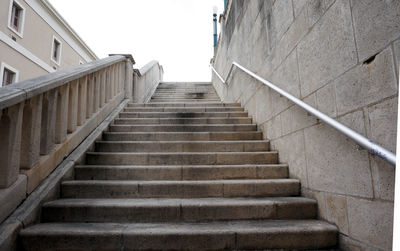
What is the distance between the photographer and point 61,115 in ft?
8.83

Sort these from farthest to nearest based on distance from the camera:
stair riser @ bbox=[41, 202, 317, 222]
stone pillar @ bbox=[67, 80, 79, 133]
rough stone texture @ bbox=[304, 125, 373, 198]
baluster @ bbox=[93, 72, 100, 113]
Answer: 1. baluster @ bbox=[93, 72, 100, 113]
2. stone pillar @ bbox=[67, 80, 79, 133]
3. stair riser @ bbox=[41, 202, 317, 222]
4. rough stone texture @ bbox=[304, 125, 373, 198]

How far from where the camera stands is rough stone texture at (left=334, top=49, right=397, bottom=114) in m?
1.41

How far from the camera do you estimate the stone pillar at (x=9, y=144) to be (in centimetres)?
189

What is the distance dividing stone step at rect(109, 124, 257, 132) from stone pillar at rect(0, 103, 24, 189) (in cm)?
196

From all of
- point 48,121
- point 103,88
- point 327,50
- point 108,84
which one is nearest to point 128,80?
point 108,84

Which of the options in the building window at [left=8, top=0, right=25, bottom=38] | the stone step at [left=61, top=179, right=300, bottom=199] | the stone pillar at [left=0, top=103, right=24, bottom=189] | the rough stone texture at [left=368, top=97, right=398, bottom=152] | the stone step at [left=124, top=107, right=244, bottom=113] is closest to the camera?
the rough stone texture at [left=368, top=97, right=398, bottom=152]

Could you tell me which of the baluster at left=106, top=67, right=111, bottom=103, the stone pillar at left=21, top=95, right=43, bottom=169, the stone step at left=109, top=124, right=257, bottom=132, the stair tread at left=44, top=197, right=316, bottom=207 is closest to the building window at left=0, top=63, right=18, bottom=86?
the baluster at left=106, top=67, right=111, bottom=103

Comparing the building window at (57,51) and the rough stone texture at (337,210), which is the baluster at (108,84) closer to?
the rough stone texture at (337,210)

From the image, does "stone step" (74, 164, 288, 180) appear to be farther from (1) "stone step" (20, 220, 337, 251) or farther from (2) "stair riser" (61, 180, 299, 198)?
(1) "stone step" (20, 220, 337, 251)

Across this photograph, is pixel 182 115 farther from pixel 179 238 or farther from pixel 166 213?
pixel 179 238

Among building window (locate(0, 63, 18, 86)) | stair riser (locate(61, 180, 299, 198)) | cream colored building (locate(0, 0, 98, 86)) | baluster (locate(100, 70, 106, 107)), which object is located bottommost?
stair riser (locate(61, 180, 299, 198))

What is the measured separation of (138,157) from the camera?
3.01 meters

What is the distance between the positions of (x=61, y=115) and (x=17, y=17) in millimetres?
12448

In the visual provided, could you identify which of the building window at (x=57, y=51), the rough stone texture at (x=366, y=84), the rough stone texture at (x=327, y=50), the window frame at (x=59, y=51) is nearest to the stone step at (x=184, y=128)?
the rough stone texture at (x=327, y=50)
